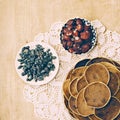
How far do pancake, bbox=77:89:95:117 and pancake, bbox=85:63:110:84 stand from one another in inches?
2.7

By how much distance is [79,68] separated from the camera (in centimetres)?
160

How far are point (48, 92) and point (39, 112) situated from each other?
0.10 meters

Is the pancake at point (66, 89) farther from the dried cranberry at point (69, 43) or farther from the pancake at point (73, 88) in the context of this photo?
the dried cranberry at point (69, 43)

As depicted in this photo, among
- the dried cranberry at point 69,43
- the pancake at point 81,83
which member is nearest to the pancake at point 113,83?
the pancake at point 81,83

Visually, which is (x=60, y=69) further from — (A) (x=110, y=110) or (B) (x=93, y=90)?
(A) (x=110, y=110)

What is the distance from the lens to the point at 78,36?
1606 millimetres

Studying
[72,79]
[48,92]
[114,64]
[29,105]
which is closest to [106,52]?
[114,64]

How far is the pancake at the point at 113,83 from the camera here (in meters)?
1.53

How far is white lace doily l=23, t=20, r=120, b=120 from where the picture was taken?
5.27 feet

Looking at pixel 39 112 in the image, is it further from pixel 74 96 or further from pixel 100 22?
pixel 100 22

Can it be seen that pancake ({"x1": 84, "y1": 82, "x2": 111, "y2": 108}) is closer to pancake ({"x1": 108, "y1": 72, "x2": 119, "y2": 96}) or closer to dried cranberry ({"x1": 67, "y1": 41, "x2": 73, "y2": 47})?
pancake ({"x1": 108, "y1": 72, "x2": 119, "y2": 96})

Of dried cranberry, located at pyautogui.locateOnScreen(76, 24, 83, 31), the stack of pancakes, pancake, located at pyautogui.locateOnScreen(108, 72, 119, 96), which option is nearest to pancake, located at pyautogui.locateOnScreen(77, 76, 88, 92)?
the stack of pancakes

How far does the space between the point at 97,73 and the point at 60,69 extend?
0.62ft

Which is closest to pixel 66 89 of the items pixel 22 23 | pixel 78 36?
pixel 78 36
